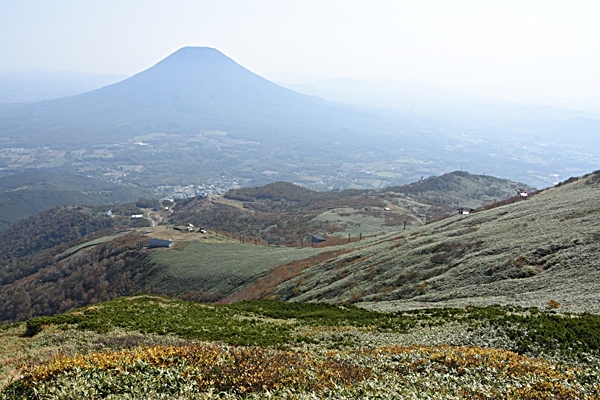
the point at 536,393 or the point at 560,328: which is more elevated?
the point at 536,393

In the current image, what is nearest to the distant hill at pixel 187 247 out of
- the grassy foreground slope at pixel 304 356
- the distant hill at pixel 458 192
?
the distant hill at pixel 458 192

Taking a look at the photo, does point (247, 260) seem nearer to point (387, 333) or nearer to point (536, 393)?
point (387, 333)

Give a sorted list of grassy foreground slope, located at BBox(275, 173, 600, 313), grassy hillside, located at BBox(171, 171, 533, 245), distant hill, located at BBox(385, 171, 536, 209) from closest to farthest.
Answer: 1. grassy foreground slope, located at BBox(275, 173, 600, 313)
2. grassy hillside, located at BBox(171, 171, 533, 245)
3. distant hill, located at BBox(385, 171, 536, 209)

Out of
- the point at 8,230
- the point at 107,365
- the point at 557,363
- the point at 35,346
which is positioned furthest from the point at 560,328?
the point at 8,230

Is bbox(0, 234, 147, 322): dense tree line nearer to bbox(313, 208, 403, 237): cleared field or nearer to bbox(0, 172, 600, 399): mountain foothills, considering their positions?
bbox(0, 172, 600, 399): mountain foothills

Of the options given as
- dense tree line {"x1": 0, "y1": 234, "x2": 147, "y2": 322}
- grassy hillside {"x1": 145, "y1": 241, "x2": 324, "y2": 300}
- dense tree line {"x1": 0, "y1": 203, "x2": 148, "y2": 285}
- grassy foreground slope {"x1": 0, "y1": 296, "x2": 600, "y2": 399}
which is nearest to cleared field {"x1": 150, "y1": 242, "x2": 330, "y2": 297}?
grassy hillside {"x1": 145, "y1": 241, "x2": 324, "y2": 300}
